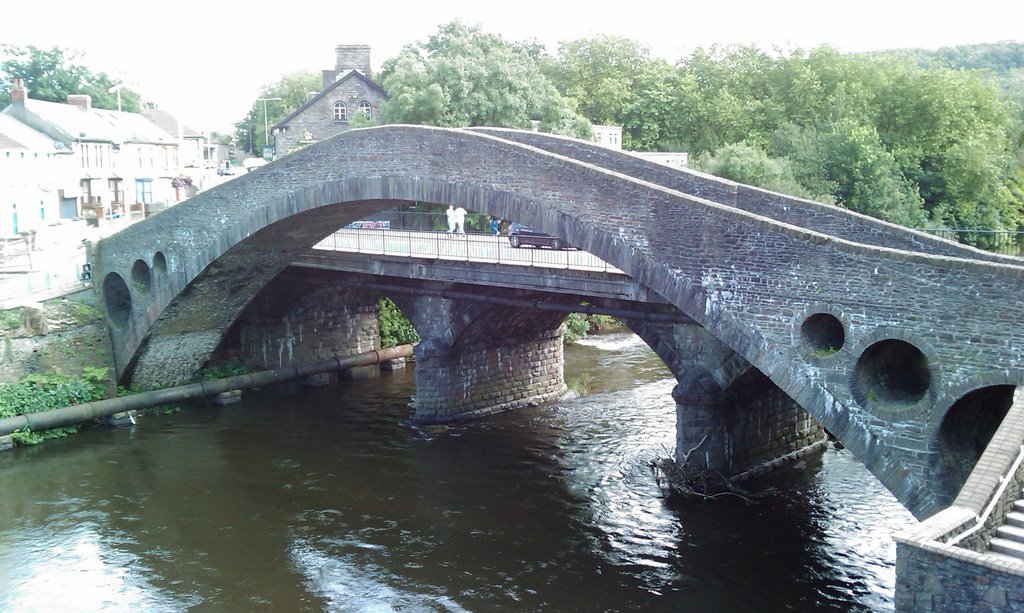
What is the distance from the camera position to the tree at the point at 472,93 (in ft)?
128

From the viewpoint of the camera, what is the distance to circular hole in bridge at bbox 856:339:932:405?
47.5 feet

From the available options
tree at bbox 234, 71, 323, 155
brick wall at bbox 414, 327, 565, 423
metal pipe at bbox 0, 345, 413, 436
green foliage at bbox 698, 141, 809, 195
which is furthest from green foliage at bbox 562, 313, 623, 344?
tree at bbox 234, 71, 323, 155

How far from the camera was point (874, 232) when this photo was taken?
18094 millimetres

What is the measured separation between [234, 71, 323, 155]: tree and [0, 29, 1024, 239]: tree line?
119ft

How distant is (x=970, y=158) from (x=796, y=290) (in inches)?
1263

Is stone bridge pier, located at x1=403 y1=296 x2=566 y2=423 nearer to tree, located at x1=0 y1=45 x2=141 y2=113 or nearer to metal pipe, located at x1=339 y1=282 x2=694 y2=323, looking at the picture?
metal pipe, located at x1=339 y1=282 x2=694 y2=323

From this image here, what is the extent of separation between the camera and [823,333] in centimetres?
1526

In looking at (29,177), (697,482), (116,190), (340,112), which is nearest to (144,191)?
(116,190)

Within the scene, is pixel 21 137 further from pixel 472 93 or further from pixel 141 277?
pixel 472 93

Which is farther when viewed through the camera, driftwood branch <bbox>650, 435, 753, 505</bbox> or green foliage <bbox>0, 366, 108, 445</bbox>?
green foliage <bbox>0, 366, 108, 445</bbox>

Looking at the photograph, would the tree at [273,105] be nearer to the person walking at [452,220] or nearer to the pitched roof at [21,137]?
the pitched roof at [21,137]

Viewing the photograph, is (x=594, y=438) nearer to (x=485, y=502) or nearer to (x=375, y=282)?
(x=485, y=502)

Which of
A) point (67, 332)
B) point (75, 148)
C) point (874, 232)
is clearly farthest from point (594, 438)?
point (75, 148)

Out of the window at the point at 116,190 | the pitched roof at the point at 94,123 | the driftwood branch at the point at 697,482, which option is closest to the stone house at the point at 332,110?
the pitched roof at the point at 94,123
